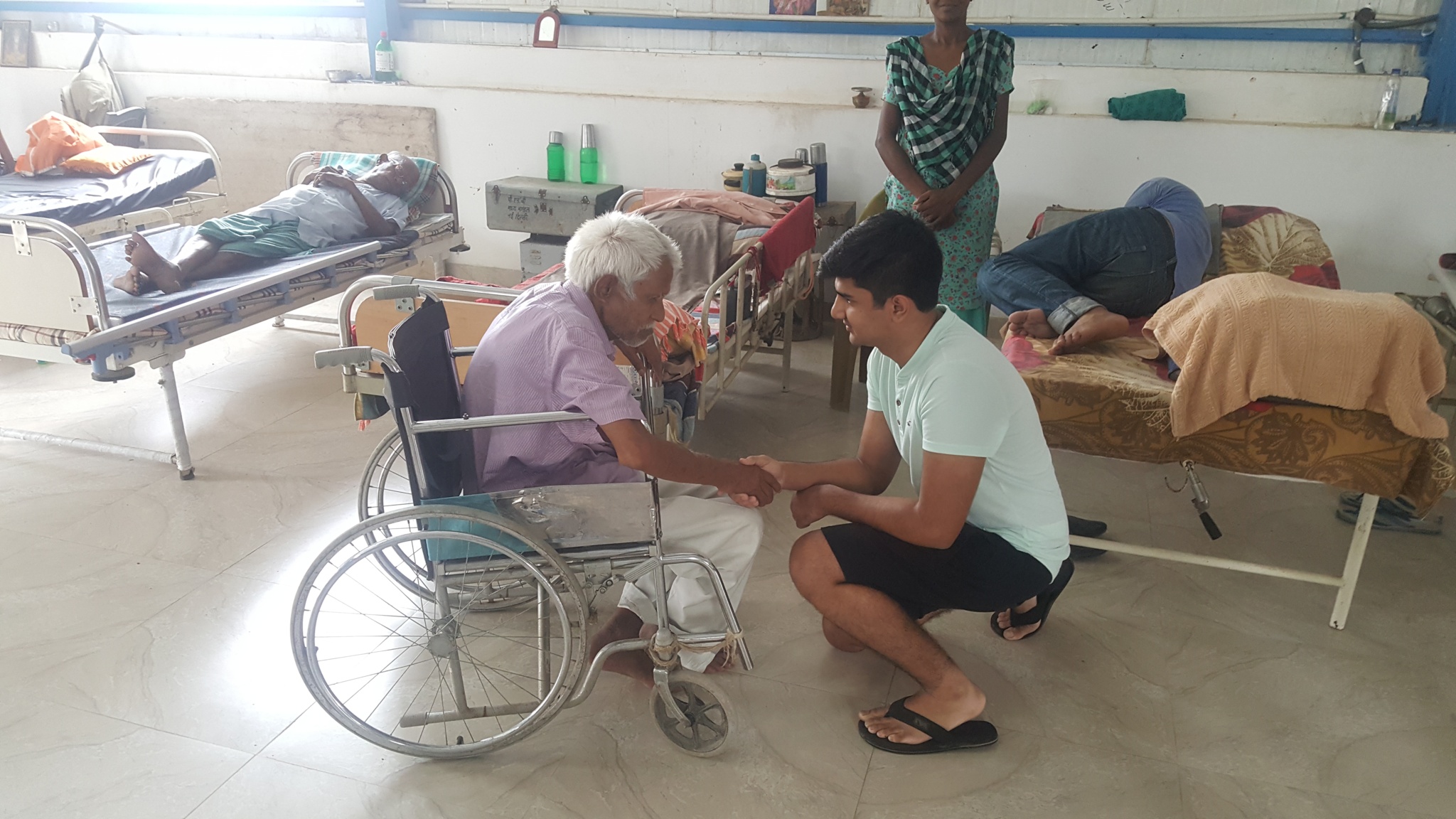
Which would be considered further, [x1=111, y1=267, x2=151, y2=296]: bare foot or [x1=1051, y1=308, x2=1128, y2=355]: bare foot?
[x1=111, y1=267, x2=151, y2=296]: bare foot

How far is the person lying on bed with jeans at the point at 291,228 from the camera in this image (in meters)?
3.29

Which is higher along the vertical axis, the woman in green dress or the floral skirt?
the woman in green dress

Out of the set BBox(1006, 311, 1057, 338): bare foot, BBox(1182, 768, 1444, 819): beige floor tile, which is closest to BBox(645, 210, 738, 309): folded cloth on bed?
BBox(1006, 311, 1057, 338): bare foot

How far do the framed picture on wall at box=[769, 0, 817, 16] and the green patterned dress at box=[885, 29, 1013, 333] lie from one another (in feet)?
5.50

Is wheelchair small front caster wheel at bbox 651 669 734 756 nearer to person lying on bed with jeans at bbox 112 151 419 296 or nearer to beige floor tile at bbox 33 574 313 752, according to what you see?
beige floor tile at bbox 33 574 313 752

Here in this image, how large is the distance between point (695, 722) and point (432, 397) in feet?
2.90

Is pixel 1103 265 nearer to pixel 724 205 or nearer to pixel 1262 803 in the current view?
pixel 724 205

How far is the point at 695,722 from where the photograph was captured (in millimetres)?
2037

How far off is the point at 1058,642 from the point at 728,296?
157 centimetres

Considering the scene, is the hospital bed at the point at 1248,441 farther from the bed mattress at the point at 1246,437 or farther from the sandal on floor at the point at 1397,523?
the sandal on floor at the point at 1397,523

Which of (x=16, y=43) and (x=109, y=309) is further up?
(x=16, y=43)

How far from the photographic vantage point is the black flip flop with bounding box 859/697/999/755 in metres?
2.06

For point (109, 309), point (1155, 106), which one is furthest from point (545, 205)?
point (1155, 106)

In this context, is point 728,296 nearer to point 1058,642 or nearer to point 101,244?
point 1058,642
